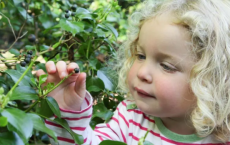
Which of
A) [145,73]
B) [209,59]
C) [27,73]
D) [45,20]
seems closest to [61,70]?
[27,73]

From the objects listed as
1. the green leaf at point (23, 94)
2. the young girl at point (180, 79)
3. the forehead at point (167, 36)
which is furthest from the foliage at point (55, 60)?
the forehead at point (167, 36)

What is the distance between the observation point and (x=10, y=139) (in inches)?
28.2

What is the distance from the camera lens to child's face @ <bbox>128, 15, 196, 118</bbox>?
1155mm

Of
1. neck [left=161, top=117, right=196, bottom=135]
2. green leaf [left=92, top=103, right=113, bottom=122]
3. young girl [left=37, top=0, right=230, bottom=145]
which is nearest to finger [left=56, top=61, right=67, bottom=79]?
young girl [left=37, top=0, right=230, bottom=145]

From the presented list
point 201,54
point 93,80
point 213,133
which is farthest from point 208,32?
point 93,80

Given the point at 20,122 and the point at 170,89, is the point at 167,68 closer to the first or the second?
the point at 170,89

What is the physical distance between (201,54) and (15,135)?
769 mm

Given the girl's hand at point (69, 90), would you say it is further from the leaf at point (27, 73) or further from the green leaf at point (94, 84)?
the green leaf at point (94, 84)

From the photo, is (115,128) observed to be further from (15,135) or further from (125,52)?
(15,135)

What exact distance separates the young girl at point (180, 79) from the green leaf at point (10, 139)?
36cm

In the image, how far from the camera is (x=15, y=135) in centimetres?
73

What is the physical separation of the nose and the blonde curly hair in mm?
157

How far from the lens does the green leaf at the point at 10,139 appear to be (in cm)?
71

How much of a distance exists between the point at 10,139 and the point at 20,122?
83 mm
